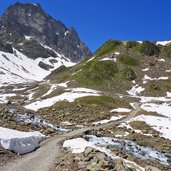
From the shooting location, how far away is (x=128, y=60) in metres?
142

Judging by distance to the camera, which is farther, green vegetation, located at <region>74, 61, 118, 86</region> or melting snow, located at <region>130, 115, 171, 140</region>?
green vegetation, located at <region>74, 61, 118, 86</region>

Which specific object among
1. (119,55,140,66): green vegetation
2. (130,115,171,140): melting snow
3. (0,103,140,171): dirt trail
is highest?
(119,55,140,66): green vegetation

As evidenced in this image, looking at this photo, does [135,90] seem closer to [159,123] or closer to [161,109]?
[161,109]

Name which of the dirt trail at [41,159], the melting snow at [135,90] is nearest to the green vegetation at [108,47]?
the melting snow at [135,90]

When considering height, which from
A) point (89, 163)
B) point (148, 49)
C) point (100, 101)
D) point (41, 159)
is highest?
point (148, 49)

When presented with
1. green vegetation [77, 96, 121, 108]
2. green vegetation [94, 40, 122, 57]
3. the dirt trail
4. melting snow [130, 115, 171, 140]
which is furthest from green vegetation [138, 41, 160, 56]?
the dirt trail

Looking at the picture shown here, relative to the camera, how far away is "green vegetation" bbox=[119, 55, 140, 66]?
139337 millimetres

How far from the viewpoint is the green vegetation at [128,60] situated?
457ft

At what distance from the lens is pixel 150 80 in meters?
122

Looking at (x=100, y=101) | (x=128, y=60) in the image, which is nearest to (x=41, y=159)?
(x=100, y=101)

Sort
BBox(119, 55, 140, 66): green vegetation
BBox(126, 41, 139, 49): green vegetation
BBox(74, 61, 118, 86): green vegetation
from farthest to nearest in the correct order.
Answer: BBox(126, 41, 139, 49): green vegetation, BBox(119, 55, 140, 66): green vegetation, BBox(74, 61, 118, 86): green vegetation

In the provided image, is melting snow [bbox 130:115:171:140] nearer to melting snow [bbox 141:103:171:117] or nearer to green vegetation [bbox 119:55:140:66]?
melting snow [bbox 141:103:171:117]

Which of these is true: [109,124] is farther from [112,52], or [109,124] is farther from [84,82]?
[112,52]

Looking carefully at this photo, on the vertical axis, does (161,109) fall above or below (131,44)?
below
